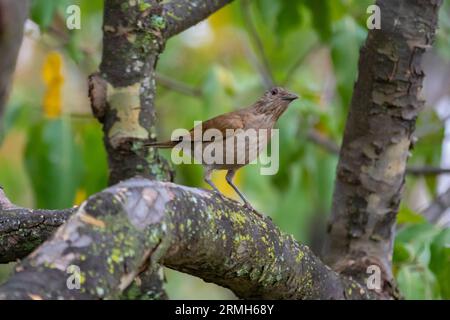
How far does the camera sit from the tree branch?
2023mm

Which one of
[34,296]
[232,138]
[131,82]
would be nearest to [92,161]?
[232,138]

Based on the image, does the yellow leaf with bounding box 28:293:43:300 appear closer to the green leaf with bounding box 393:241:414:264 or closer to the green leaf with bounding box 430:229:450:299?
the green leaf with bounding box 430:229:450:299

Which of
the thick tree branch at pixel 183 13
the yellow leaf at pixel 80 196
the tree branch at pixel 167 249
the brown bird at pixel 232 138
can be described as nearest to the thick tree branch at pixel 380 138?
the brown bird at pixel 232 138

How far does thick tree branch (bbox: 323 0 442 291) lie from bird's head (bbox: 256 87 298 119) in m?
0.50

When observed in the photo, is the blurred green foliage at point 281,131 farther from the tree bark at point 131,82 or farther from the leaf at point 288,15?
the tree bark at point 131,82

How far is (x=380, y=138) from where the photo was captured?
151 inches

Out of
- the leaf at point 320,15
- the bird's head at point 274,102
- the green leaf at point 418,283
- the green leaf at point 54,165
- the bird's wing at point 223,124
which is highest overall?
the leaf at point 320,15

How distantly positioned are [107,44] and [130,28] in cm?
13

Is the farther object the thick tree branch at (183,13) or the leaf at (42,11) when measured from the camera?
the leaf at (42,11)

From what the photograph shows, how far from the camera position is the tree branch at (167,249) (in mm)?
2023

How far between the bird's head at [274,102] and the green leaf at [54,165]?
1.07 meters

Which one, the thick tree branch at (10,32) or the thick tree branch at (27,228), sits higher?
the thick tree branch at (10,32)

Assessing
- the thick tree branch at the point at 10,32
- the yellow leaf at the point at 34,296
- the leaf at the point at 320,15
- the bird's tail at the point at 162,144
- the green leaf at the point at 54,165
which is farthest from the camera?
the leaf at the point at 320,15
